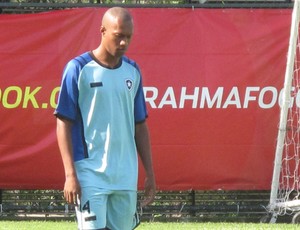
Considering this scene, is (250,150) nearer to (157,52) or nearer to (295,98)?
(295,98)

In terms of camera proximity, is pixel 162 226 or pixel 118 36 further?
pixel 162 226

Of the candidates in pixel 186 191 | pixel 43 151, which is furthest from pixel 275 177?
pixel 43 151

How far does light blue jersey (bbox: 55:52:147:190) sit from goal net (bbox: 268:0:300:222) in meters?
5.47

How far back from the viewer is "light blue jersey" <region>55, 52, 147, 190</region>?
4.95 m

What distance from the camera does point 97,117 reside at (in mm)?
4953

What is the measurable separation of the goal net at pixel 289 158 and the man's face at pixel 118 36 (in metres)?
5.55

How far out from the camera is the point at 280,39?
10789 millimetres

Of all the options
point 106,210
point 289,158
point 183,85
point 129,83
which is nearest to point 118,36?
point 129,83

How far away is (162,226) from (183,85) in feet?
5.88

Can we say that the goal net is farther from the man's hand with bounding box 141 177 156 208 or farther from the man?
the man

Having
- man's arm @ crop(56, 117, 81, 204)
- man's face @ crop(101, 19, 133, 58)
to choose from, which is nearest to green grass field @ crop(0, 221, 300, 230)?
man's arm @ crop(56, 117, 81, 204)

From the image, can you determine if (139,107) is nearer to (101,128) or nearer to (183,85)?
(101,128)

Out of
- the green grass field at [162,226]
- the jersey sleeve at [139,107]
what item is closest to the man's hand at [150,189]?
the jersey sleeve at [139,107]

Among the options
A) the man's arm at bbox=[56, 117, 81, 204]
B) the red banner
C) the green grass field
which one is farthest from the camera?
the red banner
